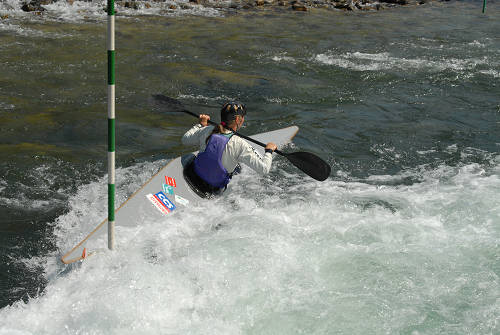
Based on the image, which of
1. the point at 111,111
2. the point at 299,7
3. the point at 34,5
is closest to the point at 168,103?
the point at 111,111

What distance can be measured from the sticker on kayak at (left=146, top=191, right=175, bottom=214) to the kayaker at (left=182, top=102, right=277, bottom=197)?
357 mm

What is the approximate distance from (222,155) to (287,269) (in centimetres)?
127

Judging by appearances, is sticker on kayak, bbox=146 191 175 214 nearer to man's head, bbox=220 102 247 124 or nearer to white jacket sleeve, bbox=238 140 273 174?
white jacket sleeve, bbox=238 140 273 174

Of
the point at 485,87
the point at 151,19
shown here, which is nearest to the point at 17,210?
the point at 485,87

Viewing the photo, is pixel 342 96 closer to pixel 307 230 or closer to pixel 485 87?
pixel 485 87

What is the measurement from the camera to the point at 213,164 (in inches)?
193

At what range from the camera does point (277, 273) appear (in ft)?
13.1

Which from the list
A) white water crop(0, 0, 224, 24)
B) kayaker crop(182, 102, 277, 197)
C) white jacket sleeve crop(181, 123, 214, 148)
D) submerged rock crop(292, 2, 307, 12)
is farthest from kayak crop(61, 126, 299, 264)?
submerged rock crop(292, 2, 307, 12)

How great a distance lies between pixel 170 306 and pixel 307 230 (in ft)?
4.90

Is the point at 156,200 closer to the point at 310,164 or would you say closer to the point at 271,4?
the point at 310,164

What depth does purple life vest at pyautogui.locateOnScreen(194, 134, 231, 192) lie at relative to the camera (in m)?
4.78

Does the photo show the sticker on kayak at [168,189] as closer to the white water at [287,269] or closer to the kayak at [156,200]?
the kayak at [156,200]

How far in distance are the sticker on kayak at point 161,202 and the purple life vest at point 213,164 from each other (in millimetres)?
430

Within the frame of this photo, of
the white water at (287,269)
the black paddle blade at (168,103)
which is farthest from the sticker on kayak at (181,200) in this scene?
the black paddle blade at (168,103)
